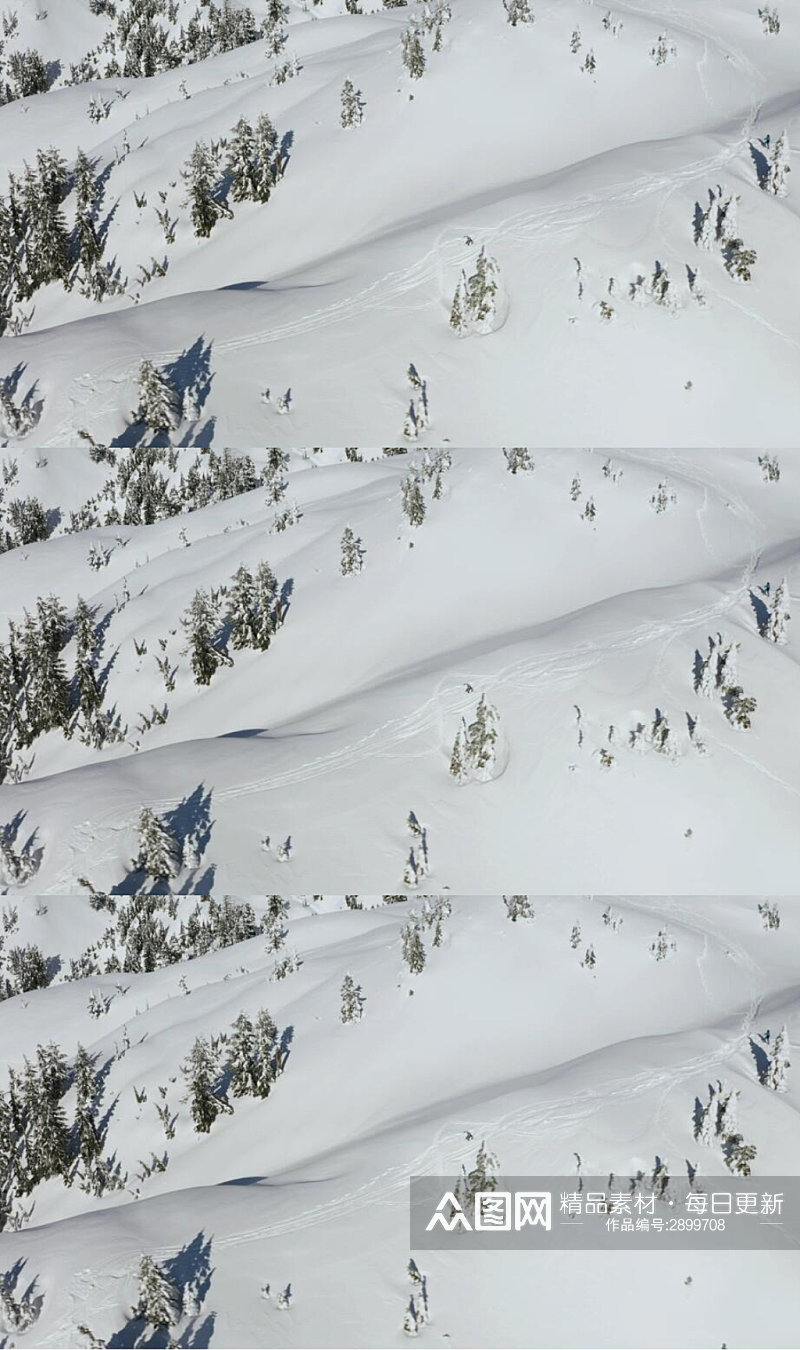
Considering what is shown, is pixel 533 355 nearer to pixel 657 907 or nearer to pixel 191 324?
pixel 191 324

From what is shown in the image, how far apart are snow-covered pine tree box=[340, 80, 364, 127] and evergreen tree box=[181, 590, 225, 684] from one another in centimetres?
751

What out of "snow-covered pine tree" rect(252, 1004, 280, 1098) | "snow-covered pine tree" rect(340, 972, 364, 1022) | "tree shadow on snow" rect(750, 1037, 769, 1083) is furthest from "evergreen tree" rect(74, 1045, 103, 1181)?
"tree shadow on snow" rect(750, 1037, 769, 1083)

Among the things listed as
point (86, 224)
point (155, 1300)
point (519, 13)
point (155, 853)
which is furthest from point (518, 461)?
point (155, 1300)

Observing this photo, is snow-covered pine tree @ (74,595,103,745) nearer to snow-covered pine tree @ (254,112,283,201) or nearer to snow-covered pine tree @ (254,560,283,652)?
snow-covered pine tree @ (254,560,283,652)

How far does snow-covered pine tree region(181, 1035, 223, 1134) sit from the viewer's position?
19281 millimetres

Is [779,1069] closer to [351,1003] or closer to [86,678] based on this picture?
[351,1003]

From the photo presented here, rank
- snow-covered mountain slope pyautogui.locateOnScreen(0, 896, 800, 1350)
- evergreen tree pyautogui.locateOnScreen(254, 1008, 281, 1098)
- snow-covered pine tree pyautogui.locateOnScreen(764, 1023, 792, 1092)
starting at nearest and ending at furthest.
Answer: snow-covered mountain slope pyautogui.locateOnScreen(0, 896, 800, 1350) → snow-covered pine tree pyautogui.locateOnScreen(764, 1023, 792, 1092) → evergreen tree pyautogui.locateOnScreen(254, 1008, 281, 1098)

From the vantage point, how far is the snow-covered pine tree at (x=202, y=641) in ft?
59.1

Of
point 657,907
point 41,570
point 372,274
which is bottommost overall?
point 657,907

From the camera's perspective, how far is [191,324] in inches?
716

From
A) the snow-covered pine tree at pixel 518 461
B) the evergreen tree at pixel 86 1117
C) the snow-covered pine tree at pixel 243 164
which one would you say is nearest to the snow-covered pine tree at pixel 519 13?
the snow-covered pine tree at pixel 243 164

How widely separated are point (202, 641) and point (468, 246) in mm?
6092

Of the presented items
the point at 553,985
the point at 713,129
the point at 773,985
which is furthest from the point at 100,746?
the point at 713,129

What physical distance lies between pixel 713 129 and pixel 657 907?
10.8 meters
